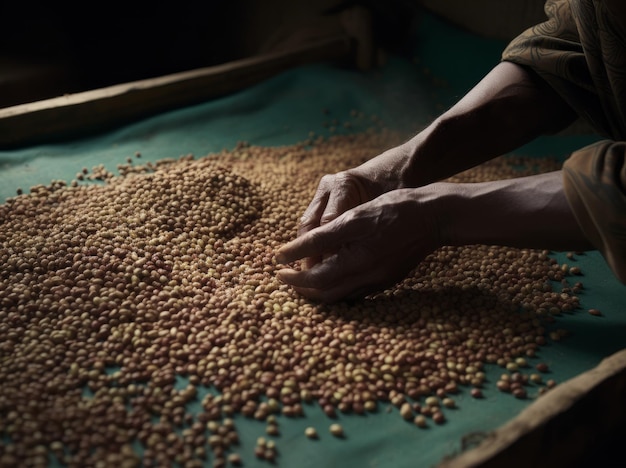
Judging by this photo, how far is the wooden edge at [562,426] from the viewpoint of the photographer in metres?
1.18

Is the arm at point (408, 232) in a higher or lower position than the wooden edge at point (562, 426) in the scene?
higher

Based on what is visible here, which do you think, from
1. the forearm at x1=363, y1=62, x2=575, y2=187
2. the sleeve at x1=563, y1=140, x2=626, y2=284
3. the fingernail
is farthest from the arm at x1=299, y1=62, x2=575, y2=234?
the sleeve at x1=563, y1=140, x2=626, y2=284

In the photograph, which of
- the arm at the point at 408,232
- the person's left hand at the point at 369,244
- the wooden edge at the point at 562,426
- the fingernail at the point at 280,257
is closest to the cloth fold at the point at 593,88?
the arm at the point at 408,232

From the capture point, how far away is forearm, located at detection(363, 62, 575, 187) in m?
2.06

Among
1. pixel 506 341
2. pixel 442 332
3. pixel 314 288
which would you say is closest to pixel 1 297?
pixel 314 288

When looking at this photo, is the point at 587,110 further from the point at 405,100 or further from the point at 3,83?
the point at 3,83

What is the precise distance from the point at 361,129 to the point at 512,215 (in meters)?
1.65

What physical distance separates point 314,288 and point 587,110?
3.32 ft

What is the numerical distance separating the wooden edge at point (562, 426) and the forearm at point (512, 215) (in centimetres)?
32

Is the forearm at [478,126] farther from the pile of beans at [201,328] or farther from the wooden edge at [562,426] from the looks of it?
the wooden edge at [562,426]

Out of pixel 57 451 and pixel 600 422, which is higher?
pixel 57 451

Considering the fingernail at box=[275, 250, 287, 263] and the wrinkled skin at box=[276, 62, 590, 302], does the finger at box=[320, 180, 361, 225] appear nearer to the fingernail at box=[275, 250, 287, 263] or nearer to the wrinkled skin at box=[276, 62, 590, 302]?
the wrinkled skin at box=[276, 62, 590, 302]

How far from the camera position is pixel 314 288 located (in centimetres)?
176

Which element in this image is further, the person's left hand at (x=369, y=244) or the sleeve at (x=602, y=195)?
the person's left hand at (x=369, y=244)
